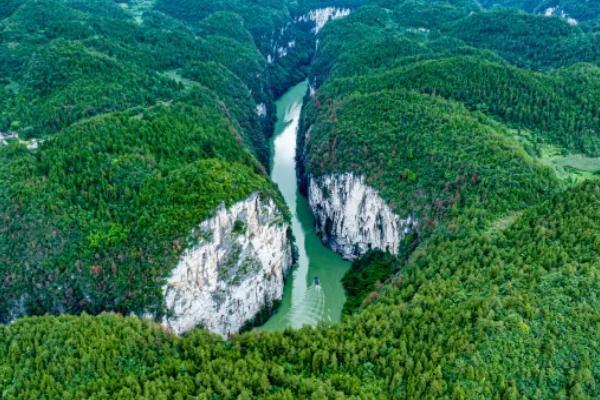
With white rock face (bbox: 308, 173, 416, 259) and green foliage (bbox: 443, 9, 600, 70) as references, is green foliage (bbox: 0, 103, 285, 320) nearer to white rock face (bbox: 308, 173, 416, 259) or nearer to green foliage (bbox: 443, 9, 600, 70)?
white rock face (bbox: 308, 173, 416, 259)

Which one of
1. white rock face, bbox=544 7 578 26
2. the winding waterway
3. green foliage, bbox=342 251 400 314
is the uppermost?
white rock face, bbox=544 7 578 26

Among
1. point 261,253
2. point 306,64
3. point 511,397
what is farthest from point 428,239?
point 306,64

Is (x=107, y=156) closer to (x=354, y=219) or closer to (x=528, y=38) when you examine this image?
(x=354, y=219)

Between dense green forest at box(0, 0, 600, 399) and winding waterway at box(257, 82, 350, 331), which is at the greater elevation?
dense green forest at box(0, 0, 600, 399)

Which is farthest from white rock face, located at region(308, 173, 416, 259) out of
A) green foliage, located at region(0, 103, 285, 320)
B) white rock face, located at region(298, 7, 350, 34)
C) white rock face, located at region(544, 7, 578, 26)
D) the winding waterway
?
white rock face, located at region(298, 7, 350, 34)

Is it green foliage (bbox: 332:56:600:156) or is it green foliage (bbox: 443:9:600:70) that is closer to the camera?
green foliage (bbox: 332:56:600:156)

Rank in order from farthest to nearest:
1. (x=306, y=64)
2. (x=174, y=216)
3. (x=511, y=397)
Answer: (x=306, y=64), (x=174, y=216), (x=511, y=397)

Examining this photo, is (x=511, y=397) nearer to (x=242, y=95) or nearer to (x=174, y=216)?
(x=174, y=216)
